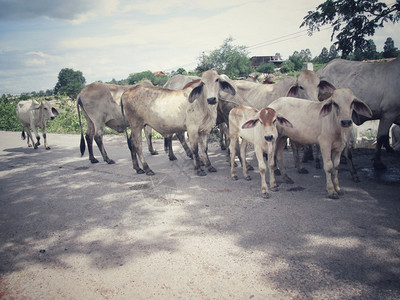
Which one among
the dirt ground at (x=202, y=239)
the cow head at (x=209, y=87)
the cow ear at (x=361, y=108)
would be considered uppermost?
the cow head at (x=209, y=87)

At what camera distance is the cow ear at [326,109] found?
174 inches

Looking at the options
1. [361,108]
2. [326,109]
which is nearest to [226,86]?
[326,109]

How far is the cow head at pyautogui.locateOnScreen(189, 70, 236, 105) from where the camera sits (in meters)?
5.84

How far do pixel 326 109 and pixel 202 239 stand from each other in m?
2.89

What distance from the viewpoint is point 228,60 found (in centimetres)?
5356

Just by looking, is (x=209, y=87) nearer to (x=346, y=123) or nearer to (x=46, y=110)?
(x=346, y=123)

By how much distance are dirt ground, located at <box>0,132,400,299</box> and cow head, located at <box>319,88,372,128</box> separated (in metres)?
1.31

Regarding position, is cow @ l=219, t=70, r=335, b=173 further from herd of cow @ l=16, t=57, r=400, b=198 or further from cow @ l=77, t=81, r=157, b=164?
cow @ l=77, t=81, r=157, b=164

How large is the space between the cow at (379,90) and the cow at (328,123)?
4.28ft

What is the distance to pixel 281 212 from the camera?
410cm

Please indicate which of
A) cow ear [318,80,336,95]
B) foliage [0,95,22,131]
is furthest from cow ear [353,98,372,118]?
foliage [0,95,22,131]

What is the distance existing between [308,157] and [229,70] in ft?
153

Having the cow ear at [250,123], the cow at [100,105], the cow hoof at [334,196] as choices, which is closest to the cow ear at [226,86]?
the cow ear at [250,123]

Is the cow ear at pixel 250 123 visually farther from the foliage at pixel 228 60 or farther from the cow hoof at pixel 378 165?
the foliage at pixel 228 60
